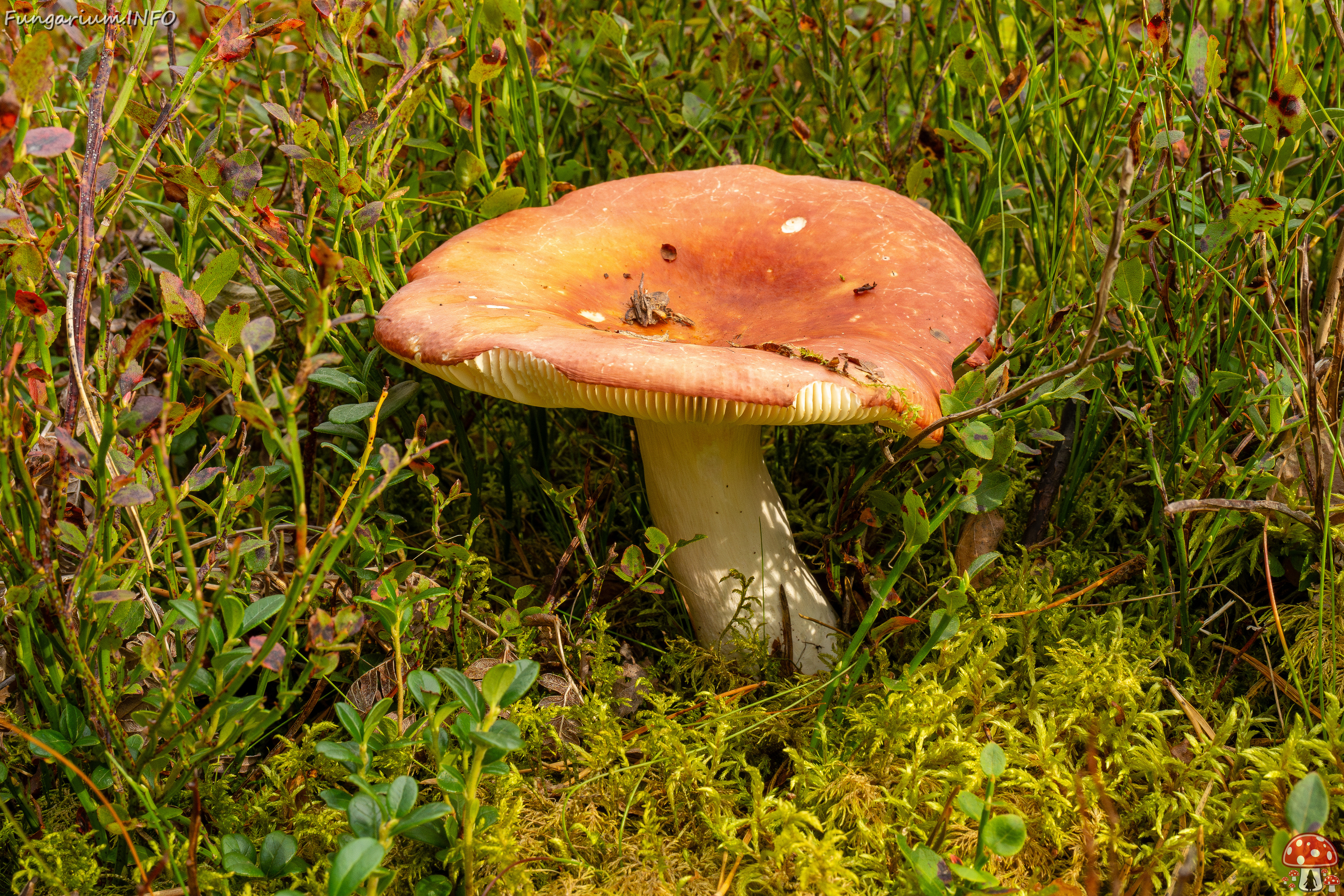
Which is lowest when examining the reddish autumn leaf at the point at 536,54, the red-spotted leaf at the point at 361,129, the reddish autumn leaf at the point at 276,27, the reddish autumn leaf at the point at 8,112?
the red-spotted leaf at the point at 361,129

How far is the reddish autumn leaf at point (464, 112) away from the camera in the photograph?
2.16 meters

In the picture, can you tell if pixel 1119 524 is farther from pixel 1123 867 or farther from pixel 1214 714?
pixel 1123 867

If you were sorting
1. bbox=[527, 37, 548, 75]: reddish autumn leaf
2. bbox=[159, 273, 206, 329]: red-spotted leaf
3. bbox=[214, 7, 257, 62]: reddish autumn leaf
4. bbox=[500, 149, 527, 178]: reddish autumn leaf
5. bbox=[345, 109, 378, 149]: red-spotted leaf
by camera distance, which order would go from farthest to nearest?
bbox=[527, 37, 548, 75]: reddish autumn leaf, bbox=[500, 149, 527, 178]: reddish autumn leaf, bbox=[345, 109, 378, 149]: red-spotted leaf, bbox=[214, 7, 257, 62]: reddish autumn leaf, bbox=[159, 273, 206, 329]: red-spotted leaf

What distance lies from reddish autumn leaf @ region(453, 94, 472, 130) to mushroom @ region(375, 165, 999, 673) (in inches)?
10.3

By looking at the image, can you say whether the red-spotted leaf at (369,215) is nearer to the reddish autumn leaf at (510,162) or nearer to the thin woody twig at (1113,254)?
the reddish autumn leaf at (510,162)

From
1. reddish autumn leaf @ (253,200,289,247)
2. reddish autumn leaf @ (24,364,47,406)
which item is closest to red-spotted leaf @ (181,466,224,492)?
reddish autumn leaf @ (24,364,47,406)

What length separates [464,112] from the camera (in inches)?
85.3

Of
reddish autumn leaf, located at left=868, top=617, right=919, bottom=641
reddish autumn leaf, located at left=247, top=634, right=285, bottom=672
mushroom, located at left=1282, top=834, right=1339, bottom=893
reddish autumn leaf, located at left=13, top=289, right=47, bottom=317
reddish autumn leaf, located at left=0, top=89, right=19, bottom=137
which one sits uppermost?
reddish autumn leaf, located at left=0, top=89, right=19, bottom=137

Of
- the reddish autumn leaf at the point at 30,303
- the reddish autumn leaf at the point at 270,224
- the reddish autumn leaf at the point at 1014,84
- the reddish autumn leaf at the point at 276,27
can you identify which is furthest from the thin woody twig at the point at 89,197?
the reddish autumn leaf at the point at 1014,84

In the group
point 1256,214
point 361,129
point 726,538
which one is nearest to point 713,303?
point 726,538

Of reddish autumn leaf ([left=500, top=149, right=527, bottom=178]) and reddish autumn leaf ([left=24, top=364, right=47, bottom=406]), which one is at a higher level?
reddish autumn leaf ([left=500, top=149, right=527, bottom=178])

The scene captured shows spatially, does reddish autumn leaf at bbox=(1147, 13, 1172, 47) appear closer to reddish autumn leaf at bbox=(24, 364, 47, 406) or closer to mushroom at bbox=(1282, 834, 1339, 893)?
mushroom at bbox=(1282, 834, 1339, 893)

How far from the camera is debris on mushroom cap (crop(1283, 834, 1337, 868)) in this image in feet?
4.36

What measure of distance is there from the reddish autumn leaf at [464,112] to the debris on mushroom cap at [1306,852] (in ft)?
6.83
